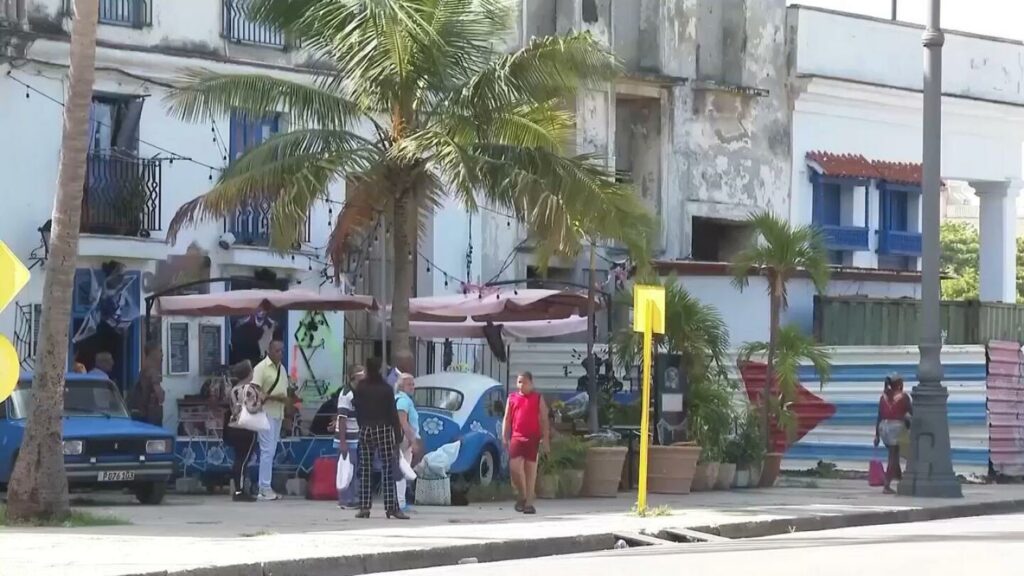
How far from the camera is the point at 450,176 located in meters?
22.7

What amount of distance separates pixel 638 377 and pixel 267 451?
7.58 metres

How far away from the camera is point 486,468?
24109 mm

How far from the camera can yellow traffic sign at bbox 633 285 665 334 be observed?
2059 cm

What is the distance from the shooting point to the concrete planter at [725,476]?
2717cm

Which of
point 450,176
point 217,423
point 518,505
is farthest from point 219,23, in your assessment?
point 518,505

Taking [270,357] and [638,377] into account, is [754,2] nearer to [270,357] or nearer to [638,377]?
[638,377]

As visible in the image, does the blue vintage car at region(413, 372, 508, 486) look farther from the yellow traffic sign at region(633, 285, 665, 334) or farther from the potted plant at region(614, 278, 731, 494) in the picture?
the yellow traffic sign at region(633, 285, 665, 334)

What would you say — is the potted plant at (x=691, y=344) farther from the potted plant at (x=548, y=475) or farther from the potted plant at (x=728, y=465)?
the potted plant at (x=548, y=475)

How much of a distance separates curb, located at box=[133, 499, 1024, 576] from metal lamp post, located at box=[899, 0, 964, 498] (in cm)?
119

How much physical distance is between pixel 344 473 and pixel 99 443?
2790 millimetres

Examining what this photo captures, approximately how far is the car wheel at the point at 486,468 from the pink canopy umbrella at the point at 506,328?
16.8ft

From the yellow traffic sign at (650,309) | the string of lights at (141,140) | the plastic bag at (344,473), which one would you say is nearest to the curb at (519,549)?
the yellow traffic sign at (650,309)

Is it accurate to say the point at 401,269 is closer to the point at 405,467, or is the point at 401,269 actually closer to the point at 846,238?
the point at 405,467

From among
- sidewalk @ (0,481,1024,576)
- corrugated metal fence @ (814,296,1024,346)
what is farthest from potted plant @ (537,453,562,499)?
corrugated metal fence @ (814,296,1024,346)
